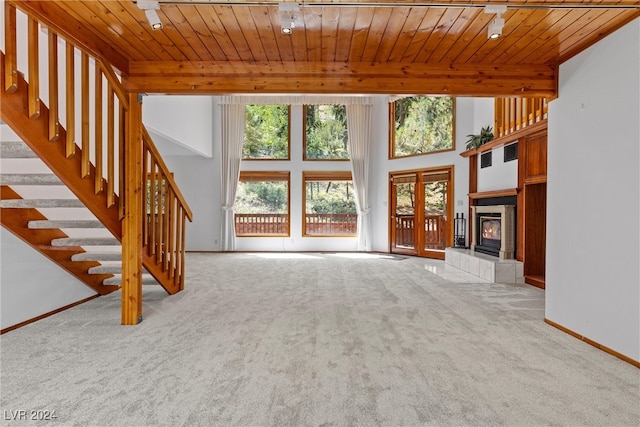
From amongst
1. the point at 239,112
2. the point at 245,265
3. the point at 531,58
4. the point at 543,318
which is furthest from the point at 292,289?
the point at 239,112

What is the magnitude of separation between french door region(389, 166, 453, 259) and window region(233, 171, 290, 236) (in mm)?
2903

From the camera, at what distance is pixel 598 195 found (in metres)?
2.67

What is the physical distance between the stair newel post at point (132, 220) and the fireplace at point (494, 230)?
16.9ft

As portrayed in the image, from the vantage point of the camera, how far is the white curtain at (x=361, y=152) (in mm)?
8648

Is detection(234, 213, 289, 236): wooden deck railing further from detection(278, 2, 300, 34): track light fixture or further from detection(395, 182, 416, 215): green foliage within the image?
detection(278, 2, 300, 34): track light fixture

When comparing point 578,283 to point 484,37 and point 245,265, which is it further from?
point 245,265

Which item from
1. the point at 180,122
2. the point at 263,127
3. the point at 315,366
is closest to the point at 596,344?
the point at 315,366

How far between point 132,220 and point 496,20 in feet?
11.4

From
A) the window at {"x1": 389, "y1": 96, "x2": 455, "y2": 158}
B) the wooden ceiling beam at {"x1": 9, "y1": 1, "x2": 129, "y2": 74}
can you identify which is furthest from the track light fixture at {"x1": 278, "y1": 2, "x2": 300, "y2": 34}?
the window at {"x1": 389, "y1": 96, "x2": 455, "y2": 158}

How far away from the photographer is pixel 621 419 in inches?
68.6

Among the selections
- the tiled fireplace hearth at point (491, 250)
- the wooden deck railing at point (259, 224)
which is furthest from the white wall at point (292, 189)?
the tiled fireplace hearth at point (491, 250)

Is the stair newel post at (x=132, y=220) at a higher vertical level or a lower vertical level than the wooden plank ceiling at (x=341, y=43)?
lower

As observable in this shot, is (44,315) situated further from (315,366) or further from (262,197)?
(262,197)

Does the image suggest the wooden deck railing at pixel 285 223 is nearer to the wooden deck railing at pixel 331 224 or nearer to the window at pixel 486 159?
the wooden deck railing at pixel 331 224
